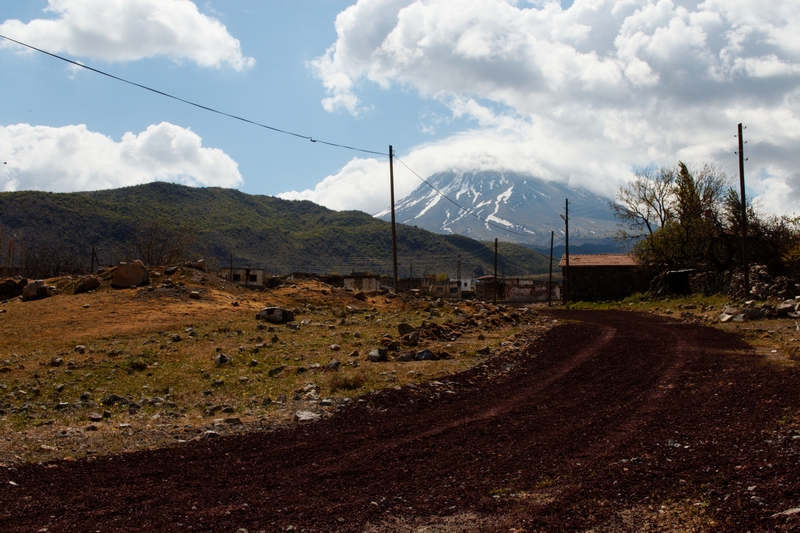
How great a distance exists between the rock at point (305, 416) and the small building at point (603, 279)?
4308cm

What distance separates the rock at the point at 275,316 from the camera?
2086 centimetres

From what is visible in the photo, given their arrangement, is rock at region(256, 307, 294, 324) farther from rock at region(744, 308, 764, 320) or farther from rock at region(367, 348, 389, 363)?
rock at region(744, 308, 764, 320)

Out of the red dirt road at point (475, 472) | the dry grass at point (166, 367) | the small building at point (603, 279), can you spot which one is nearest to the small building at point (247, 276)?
the small building at point (603, 279)

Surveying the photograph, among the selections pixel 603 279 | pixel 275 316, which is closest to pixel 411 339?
pixel 275 316

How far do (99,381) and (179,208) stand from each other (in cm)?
11331

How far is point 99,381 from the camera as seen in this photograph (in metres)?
11.8

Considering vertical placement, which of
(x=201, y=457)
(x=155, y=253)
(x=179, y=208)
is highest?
(x=179, y=208)

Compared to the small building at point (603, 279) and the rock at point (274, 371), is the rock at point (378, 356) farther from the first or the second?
the small building at point (603, 279)

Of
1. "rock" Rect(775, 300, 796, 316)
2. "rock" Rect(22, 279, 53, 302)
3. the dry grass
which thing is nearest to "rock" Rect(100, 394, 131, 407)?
the dry grass

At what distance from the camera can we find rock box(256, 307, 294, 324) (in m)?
20.9

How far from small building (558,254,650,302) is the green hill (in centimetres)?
3567

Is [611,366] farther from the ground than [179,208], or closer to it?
→ closer to it

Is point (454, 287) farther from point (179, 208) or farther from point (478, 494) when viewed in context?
point (478, 494)

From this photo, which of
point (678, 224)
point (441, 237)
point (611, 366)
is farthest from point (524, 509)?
point (441, 237)
